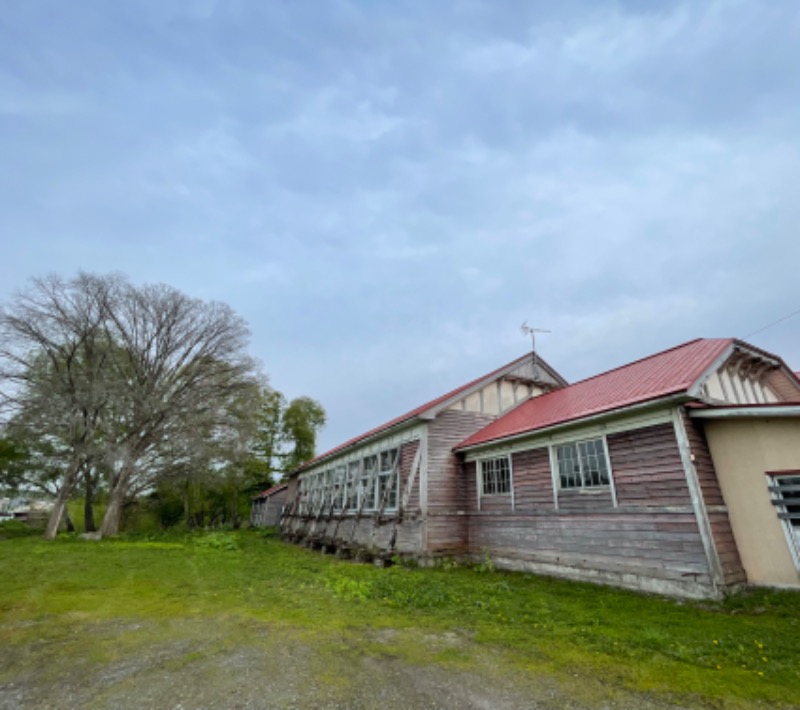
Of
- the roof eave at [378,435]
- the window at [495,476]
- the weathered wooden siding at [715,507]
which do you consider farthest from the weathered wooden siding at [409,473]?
the weathered wooden siding at [715,507]

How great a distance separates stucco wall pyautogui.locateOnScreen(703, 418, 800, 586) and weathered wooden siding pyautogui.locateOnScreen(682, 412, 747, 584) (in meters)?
0.12

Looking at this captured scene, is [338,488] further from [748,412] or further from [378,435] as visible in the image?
[748,412]

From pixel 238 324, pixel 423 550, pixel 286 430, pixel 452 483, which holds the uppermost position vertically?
pixel 238 324

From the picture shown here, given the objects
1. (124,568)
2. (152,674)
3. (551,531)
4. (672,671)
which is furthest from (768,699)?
(124,568)

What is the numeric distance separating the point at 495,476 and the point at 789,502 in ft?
22.1

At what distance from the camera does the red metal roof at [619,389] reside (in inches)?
333

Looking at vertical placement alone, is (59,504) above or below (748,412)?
below

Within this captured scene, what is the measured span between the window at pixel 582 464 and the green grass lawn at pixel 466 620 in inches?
86.2

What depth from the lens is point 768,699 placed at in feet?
12.1

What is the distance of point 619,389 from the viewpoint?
10.3 m

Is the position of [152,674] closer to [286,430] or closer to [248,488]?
[286,430]

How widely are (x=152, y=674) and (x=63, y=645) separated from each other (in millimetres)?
1880

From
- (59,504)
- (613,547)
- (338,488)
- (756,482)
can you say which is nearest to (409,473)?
(613,547)

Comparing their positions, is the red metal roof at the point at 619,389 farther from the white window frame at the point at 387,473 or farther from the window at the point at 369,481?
the window at the point at 369,481
